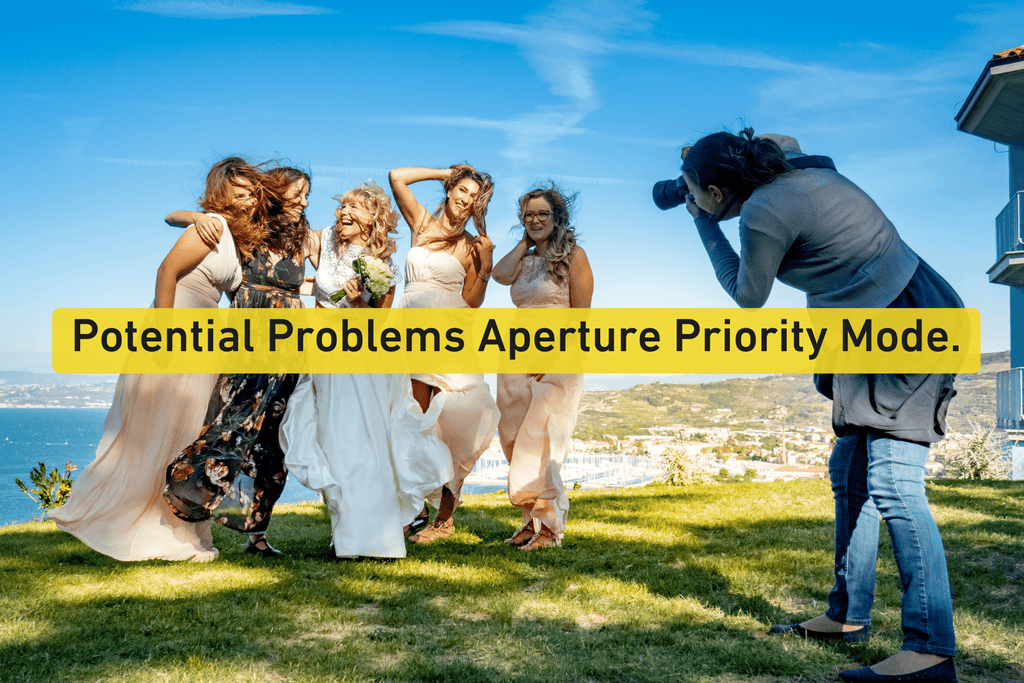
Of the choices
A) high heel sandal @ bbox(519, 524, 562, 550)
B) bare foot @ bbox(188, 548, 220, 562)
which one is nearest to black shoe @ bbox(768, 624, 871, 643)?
high heel sandal @ bbox(519, 524, 562, 550)

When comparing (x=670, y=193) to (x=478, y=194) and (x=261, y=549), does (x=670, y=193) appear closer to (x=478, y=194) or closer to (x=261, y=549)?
(x=478, y=194)

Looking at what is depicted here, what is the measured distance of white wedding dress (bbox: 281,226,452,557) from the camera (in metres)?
4.55

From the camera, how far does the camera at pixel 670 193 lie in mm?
2867

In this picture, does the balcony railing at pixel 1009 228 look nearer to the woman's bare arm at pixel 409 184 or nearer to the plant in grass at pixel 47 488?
the woman's bare arm at pixel 409 184

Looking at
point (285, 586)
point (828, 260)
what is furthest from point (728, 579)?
point (285, 586)

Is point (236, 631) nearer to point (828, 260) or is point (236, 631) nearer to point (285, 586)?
point (285, 586)

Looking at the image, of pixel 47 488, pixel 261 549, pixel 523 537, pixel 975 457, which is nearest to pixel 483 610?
pixel 523 537

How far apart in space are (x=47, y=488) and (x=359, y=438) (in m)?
4.89

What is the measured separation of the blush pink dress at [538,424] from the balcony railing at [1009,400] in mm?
17014

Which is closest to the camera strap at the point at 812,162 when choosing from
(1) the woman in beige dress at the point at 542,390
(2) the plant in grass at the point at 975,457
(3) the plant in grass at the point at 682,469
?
(1) the woman in beige dress at the point at 542,390

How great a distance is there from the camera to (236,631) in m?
3.06

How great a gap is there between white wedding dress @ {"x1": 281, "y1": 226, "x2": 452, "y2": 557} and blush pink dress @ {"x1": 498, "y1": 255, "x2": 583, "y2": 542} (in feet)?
2.12

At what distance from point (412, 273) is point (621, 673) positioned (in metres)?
3.52

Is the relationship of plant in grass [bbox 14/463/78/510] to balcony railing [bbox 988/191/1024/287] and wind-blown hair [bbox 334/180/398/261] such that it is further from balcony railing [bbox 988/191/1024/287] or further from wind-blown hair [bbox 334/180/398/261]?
balcony railing [bbox 988/191/1024/287]
